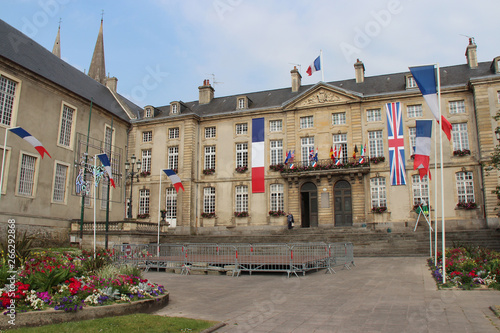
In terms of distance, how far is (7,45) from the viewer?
889 inches

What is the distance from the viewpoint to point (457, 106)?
1032 inches

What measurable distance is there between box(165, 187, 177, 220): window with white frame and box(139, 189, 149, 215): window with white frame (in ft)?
6.04

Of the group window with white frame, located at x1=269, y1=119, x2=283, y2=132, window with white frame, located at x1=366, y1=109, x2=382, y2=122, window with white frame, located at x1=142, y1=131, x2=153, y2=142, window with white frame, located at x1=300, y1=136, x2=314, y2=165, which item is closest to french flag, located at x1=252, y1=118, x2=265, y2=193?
window with white frame, located at x1=269, y1=119, x2=283, y2=132

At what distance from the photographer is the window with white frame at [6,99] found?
21.0 meters

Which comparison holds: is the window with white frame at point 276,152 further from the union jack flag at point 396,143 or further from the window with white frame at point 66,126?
the window with white frame at point 66,126

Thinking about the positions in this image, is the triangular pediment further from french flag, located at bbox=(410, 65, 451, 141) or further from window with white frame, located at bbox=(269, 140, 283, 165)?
french flag, located at bbox=(410, 65, 451, 141)

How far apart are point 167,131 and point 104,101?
5.28 meters

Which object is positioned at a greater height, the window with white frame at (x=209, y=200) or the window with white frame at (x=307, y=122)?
the window with white frame at (x=307, y=122)

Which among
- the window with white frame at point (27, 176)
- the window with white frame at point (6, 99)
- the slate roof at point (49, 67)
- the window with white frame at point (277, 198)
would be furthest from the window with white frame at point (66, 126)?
the window with white frame at point (277, 198)

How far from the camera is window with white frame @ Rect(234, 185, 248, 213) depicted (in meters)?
30.1

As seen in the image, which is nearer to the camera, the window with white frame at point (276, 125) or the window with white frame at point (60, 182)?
the window with white frame at point (60, 182)

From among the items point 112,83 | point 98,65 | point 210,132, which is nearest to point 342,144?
point 210,132

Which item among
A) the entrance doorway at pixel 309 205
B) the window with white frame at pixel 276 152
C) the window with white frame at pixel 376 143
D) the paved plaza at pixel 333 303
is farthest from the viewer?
the window with white frame at pixel 276 152

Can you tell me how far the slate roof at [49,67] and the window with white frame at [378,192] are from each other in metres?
19.9
